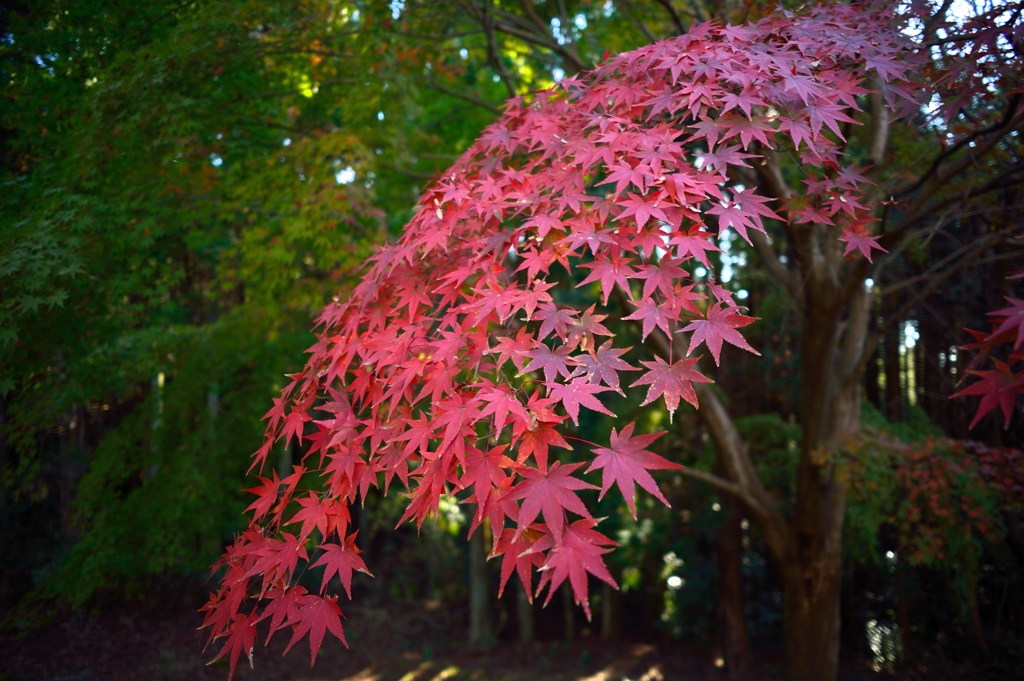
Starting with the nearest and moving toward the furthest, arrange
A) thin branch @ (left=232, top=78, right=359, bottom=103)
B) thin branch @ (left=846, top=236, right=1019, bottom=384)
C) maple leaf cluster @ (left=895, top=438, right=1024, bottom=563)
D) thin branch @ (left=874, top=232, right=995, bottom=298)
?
thin branch @ (left=846, top=236, right=1019, bottom=384), thin branch @ (left=874, top=232, right=995, bottom=298), maple leaf cluster @ (left=895, top=438, right=1024, bottom=563), thin branch @ (left=232, top=78, right=359, bottom=103)

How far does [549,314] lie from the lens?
142 centimetres

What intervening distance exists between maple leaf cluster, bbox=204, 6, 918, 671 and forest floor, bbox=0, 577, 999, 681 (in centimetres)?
400

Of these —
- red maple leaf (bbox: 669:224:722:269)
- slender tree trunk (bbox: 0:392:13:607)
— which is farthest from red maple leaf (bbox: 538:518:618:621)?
slender tree trunk (bbox: 0:392:13:607)

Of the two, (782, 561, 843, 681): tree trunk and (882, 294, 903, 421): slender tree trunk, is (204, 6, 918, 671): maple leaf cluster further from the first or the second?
(882, 294, 903, 421): slender tree trunk

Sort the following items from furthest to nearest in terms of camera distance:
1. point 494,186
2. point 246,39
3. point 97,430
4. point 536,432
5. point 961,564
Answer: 1. point 97,430
2. point 961,564
3. point 246,39
4. point 494,186
5. point 536,432

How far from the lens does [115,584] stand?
5.38 m


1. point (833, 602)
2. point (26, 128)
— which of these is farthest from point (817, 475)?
point (26, 128)

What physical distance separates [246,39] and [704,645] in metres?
7.75

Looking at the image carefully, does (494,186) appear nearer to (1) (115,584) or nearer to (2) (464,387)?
(2) (464,387)

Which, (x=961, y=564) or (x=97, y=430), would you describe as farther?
(x=97, y=430)

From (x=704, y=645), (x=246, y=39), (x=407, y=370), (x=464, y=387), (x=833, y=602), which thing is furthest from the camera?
(x=704, y=645)

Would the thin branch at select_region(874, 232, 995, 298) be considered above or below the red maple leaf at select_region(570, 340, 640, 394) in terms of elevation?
above

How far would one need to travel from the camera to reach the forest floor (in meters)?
4.93

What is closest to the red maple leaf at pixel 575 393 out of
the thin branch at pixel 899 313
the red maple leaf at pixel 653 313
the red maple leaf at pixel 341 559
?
the red maple leaf at pixel 653 313
